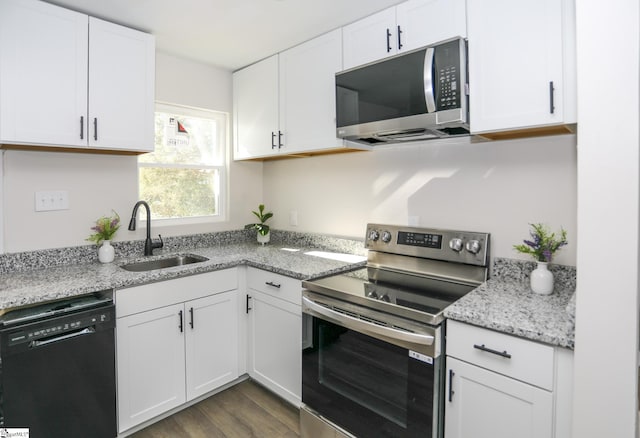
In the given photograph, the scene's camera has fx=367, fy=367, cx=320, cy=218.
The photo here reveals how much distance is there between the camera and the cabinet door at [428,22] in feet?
5.57

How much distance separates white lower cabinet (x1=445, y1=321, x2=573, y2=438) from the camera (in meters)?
1.20

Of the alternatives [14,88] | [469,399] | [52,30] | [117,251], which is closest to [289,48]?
[52,30]

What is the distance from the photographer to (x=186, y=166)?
2.83m

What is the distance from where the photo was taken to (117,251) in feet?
7.93

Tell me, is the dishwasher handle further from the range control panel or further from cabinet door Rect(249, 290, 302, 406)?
the range control panel

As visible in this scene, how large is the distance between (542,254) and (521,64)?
810 millimetres

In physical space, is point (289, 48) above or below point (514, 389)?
above

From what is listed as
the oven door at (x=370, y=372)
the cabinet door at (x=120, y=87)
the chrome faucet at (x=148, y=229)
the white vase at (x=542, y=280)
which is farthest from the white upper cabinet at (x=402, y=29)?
the chrome faucet at (x=148, y=229)

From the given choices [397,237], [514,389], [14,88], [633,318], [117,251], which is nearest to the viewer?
[633,318]

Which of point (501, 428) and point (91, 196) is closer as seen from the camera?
point (501, 428)

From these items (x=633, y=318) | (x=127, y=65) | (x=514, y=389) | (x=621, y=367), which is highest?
(x=127, y=65)

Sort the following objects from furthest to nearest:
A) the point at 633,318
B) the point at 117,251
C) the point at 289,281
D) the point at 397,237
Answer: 1. the point at 117,251
2. the point at 397,237
3. the point at 289,281
4. the point at 633,318

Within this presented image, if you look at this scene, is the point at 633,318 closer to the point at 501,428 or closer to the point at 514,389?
the point at 514,389

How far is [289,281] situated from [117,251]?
122 centimetres
